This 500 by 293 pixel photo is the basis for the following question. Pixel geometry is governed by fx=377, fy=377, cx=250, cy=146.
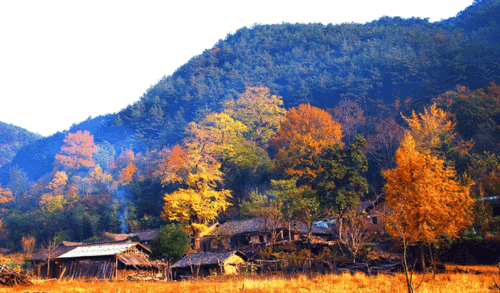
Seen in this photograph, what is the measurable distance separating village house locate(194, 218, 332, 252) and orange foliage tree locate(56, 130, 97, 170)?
168 feet

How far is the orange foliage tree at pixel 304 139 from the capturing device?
4597 centimetres

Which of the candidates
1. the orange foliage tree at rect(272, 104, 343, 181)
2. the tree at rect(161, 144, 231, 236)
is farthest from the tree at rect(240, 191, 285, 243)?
the orange foliage tree at rect(272, 104, 343, 181)

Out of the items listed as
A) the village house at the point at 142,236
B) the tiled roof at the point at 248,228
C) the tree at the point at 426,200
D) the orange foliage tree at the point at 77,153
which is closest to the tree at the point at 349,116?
the tiled roof at the point at 248,228

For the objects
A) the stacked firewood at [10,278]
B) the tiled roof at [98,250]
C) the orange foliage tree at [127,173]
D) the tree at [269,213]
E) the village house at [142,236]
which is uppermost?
the orange foliage tree at [127,173]

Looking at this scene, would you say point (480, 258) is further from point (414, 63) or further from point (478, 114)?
point (414, 63)

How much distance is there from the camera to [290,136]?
52250mm

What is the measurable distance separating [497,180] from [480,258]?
660 centimetres

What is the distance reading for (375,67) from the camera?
227 feet

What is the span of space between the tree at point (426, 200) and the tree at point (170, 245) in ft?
63.2

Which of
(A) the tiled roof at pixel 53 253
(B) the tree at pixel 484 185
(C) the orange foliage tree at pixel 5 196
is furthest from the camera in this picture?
(C) the orange foliage tree at pixel 5 196

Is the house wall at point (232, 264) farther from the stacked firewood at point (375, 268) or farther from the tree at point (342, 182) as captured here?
the stacked firewood at point (375, 268)

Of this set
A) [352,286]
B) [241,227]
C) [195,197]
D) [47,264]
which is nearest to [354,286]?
[352,286]

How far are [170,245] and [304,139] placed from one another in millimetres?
21008

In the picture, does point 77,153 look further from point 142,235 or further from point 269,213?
point 269,213
